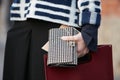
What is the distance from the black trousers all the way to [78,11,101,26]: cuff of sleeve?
0.11 metres

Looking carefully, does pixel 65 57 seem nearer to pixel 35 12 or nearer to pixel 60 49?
pixel 60 49

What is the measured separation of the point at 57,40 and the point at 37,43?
5.7 inches

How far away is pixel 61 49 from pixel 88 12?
186 mm

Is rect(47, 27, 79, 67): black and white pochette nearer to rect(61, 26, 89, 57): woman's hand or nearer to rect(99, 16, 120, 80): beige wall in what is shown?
rect(61, 26, 89, 57): woman's hand

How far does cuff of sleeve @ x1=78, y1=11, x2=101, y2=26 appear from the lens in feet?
5.12

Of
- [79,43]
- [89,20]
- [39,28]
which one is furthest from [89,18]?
[39,28]

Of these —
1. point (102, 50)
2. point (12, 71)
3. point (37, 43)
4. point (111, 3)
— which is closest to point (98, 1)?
point (102, 50)

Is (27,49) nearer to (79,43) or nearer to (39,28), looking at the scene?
(39,28)

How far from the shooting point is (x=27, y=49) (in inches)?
65.4

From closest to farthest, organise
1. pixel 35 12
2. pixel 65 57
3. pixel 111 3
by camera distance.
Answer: pixel 65 57 < pixel 35 12 < pixel 111 3

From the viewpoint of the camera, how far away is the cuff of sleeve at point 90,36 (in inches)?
60.4

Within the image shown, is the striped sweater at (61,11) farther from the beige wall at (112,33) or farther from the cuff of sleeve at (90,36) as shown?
the beige wall at (112,33)

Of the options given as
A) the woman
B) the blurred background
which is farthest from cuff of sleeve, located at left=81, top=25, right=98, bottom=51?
the blurred background

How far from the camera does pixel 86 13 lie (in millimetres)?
1570
